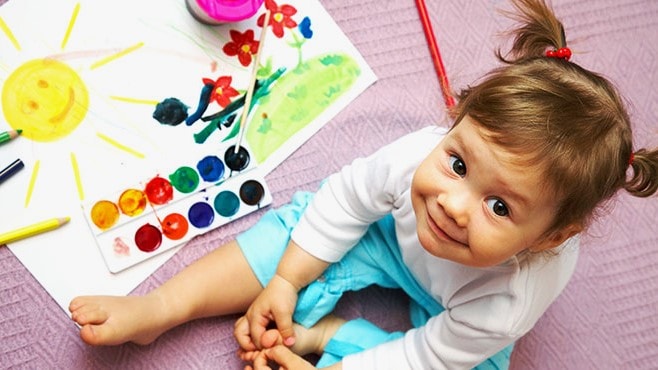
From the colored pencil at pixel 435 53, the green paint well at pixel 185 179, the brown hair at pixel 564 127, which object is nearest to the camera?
the brown hair at pixel 564 127

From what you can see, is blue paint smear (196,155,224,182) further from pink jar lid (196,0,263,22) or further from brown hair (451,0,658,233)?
brown hair (451,0,658,233)

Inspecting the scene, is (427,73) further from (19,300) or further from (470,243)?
(19,300)

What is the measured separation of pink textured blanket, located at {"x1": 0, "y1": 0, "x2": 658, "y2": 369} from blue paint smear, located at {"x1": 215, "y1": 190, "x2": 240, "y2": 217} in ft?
0.07

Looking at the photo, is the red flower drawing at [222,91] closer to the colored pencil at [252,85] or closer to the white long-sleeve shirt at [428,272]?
the colored pencil at [252,85]

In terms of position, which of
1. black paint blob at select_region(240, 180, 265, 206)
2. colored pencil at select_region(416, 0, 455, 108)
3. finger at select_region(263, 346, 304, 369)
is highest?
black paint blob at select_region(240, 180, 265, 206)

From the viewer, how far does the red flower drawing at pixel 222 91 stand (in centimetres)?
82

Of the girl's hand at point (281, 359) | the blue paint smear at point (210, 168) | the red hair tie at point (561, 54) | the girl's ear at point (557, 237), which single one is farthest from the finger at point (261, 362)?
the red hair tie at point (561, 54)

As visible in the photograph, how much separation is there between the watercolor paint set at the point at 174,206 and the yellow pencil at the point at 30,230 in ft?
0.11

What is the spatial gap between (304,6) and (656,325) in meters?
0.62

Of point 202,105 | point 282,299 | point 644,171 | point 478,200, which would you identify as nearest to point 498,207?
point 478,200

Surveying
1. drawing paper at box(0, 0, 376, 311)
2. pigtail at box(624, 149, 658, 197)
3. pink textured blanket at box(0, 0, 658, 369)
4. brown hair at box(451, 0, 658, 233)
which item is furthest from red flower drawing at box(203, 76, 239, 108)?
pigtail at box(624, 149, 658, 197)

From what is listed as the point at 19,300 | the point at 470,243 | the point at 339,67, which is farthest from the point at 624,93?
the point at 19,300

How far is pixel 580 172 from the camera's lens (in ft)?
1.82

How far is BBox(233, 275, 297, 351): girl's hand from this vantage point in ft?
2.52
